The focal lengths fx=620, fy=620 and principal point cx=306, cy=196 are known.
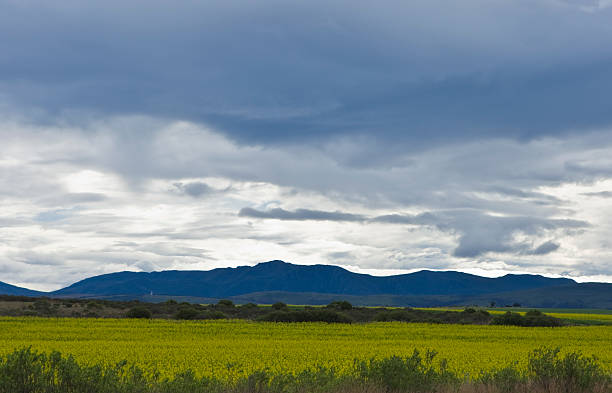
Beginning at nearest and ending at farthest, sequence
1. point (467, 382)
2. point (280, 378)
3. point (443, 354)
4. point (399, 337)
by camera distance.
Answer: point (280, 378) → point (467, 382) → point (443, 354) → point (399, 337)

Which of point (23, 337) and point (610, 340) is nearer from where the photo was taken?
point (23, 337)

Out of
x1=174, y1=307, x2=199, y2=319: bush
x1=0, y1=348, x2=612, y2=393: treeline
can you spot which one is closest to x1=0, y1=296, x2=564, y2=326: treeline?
x1=174, y1=307, x2=199, y2=319: bush

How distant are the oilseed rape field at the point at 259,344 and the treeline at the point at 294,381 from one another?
122 inches

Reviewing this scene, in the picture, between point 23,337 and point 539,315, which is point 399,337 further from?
point 539,315

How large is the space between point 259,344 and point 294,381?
58.7ft

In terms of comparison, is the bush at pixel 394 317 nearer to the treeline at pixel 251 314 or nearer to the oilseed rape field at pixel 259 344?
the treeline at pixel 251 314

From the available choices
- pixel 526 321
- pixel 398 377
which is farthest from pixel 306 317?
pixel 398 377

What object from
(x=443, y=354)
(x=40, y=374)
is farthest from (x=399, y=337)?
(x=40, y=374)

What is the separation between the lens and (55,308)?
68625 mm

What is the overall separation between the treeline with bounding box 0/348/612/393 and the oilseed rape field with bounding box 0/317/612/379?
3093 mm

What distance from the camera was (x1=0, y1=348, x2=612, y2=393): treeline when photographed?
1288cm

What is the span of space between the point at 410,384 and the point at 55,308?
203ft

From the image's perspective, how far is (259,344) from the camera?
33.0 m

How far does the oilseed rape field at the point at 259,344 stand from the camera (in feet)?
78.2
